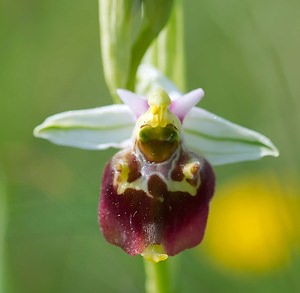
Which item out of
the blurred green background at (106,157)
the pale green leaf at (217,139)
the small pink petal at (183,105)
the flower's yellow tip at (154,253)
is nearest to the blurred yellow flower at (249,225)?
the blurred green background at (106,157)

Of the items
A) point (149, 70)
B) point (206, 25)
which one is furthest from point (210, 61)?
point (149, 70)

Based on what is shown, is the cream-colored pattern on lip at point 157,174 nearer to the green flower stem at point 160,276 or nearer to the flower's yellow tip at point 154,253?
the flower's yellow tip at point 154,253

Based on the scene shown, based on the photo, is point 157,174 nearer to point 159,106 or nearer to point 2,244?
point 159,106

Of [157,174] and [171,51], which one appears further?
[171,51]

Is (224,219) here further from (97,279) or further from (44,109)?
(44,109)

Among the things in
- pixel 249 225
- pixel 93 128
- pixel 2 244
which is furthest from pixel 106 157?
pixel 93 128
